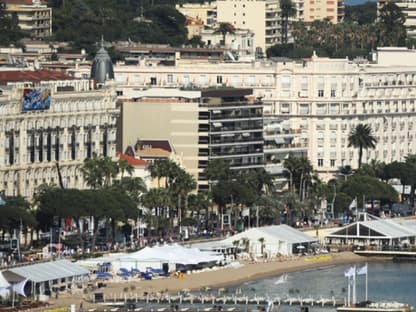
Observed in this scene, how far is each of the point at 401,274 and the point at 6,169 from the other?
86.8 ft

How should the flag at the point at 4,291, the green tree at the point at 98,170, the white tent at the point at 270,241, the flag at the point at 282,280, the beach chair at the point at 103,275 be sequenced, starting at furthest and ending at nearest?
1. the green tree at the point at 98,170
2. the white tent at the point at 270,241
3. the flag at the point at 282,280
4. the beach chair at the point at 103,275
5. the flag at the point at 4,291

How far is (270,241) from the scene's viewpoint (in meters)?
188

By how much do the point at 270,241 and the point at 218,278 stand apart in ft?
51.6

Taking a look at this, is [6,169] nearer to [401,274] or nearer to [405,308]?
[401,274]

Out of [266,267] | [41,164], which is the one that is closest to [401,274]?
[266,267]

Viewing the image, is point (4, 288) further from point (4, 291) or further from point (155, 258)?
point (155, 258)

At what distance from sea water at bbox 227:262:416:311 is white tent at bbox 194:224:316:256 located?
4.07m

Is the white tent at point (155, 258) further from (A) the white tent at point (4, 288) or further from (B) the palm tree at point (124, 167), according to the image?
(B) the palm tree at point (124, 167)

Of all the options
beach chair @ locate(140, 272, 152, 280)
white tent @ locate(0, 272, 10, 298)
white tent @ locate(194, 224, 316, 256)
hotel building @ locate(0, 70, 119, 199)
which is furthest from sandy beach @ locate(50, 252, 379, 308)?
hotel building @ locate(0, 70, 119, 199)

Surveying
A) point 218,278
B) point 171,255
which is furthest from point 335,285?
point 171,255

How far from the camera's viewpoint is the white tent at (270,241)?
18688cm

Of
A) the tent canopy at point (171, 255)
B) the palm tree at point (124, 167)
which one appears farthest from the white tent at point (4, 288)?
the palm tree at point (124, 167)

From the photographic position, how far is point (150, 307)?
156m

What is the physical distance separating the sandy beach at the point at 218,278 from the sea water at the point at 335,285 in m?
1.05
